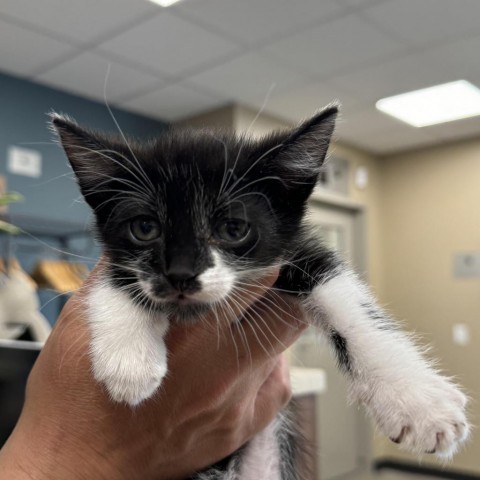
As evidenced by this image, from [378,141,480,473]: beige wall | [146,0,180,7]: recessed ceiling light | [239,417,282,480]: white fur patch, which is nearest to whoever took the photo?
[239,417,282,480]: white fur patch

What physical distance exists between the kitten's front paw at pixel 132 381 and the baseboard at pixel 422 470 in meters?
4.99

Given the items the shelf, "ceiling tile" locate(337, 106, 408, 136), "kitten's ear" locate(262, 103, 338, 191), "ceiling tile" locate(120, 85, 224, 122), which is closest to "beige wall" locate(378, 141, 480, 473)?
"ceiling tile" locate(337, 106, 408, 136)

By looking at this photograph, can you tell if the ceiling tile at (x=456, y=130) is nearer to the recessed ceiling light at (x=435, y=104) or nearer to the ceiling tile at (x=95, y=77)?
the recessed ceiling light at (x=435, y=104)

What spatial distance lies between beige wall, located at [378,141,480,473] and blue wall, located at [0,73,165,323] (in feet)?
10.4

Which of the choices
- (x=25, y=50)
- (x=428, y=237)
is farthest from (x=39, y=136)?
(x=428, y=237)

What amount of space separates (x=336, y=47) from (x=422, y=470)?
13.4ft

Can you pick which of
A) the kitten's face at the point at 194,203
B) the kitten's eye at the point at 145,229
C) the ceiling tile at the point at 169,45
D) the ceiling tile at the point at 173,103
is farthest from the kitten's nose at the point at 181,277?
the ceiling tile at the point at 173,103

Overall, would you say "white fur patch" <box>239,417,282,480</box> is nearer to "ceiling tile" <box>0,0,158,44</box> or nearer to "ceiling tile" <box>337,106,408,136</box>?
"ceiling tile" <box>0,0,158,44</box>

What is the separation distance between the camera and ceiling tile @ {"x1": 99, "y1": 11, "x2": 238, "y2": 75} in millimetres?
3094

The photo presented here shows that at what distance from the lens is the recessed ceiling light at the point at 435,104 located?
4078 mm

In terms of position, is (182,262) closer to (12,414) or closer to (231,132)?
(231,132)

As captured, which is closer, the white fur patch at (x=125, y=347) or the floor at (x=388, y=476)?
the white fur patch at (x=125, y=347)

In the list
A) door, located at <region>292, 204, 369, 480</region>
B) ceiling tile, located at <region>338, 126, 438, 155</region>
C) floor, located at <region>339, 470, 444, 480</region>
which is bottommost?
floor, located at <region>339, 470, 444, 480</region>

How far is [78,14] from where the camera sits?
2.96m
